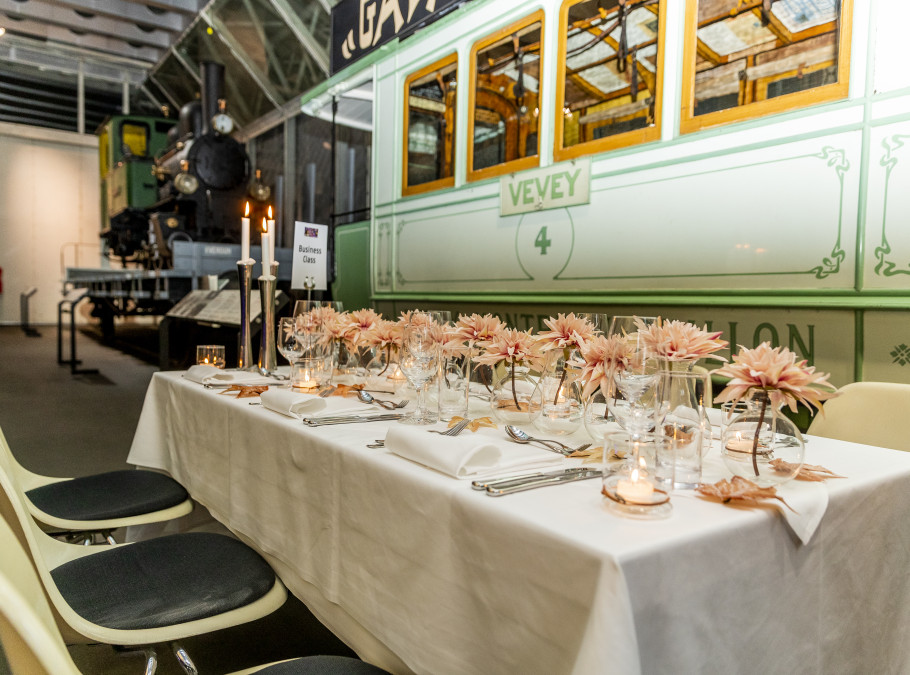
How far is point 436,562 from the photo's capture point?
2.82 feet

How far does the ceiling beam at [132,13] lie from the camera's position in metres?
8.55

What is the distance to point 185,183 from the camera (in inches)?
310

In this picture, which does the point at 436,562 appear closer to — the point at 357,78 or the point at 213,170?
the point at 357,78

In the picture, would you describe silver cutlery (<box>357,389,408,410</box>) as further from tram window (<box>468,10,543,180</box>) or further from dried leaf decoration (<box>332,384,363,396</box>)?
tram window (<box>468,10,543,180</box>)

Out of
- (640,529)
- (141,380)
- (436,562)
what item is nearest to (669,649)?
(640,529)

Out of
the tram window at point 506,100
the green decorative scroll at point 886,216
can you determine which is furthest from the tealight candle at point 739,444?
the tram window at point 506,100

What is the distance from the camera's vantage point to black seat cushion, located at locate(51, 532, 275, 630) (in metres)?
1.11

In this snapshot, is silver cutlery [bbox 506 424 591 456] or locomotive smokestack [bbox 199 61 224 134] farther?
locomotive smokestack [bbox 199 61 224 134]

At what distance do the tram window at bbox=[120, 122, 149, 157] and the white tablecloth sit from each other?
11.7 meters

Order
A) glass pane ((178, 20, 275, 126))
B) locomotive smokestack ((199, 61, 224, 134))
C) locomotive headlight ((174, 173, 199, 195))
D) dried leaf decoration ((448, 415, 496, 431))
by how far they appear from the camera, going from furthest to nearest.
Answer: glass pane ((178, 20, 275, 126)) → locomotive smokestack ((199, 61, 224, 134)) → locomotive headlight ((174, 173, 199, 195)) → dried leaf decoration ((448, 415, 496, 431))

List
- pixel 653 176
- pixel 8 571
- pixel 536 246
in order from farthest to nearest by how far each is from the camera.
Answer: pixel 536 246, pixel 653 176, pixel 8 571

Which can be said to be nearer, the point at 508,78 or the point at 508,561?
the point at 508,561

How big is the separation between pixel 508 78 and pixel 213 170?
5718mm

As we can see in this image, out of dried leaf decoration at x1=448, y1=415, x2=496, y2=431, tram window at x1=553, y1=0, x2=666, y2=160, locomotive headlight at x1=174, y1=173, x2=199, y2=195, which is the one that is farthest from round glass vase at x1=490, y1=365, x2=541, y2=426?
locomotive headlight at x1=174, y1=173, x2=199, y2=195
